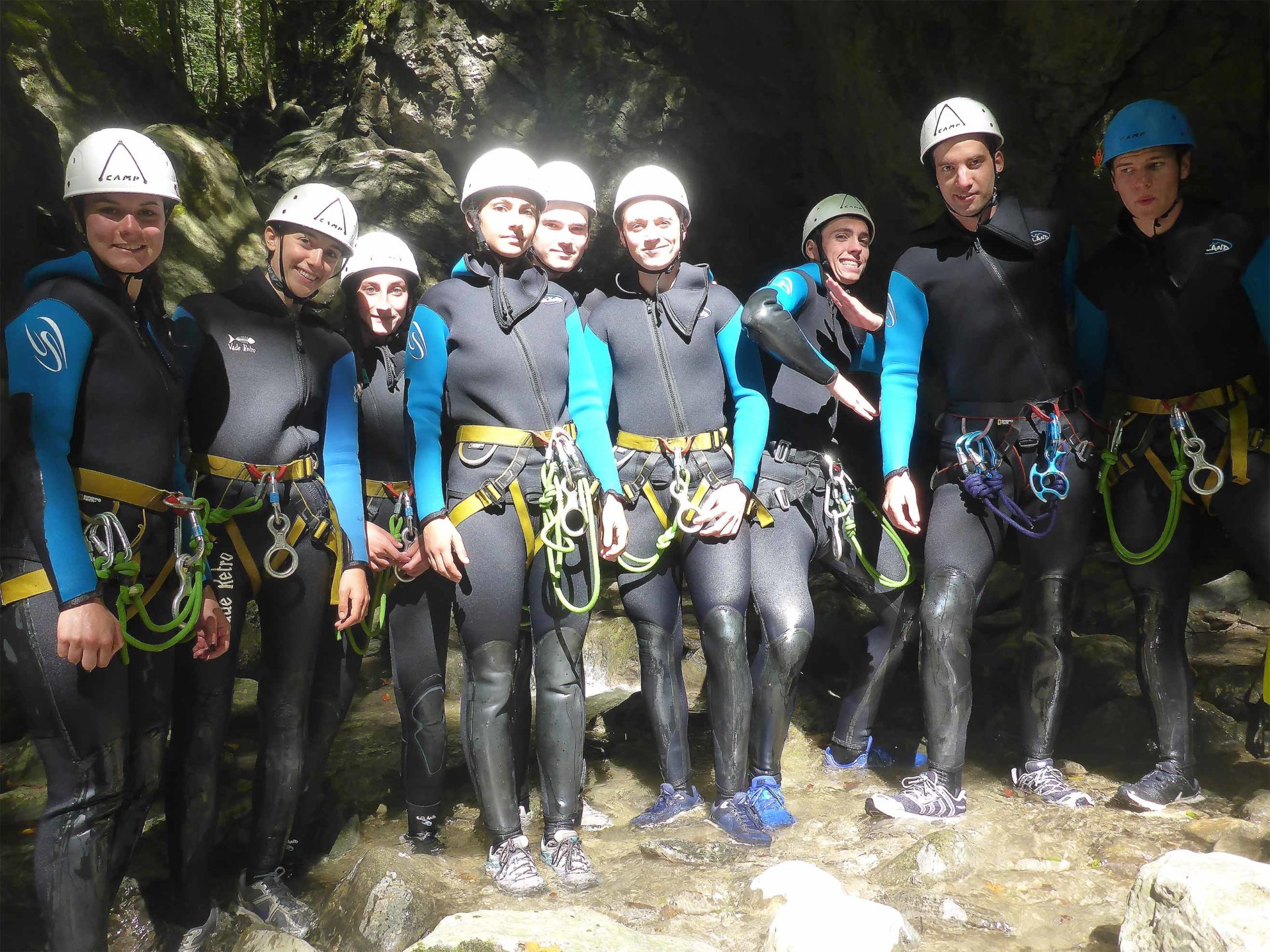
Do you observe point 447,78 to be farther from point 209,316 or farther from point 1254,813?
point 1254,813

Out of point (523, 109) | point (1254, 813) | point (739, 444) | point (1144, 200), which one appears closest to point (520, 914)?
point (739, 444)

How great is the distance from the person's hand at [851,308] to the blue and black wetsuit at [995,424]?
0.38m

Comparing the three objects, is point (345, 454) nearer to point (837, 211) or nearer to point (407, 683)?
point (407, 683)

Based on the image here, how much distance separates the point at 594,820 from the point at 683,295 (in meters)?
2.47

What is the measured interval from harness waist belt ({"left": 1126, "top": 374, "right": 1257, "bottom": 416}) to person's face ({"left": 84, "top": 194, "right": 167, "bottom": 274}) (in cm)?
387

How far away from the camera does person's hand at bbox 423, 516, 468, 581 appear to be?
351cm

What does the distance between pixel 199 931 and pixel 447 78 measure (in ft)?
22.5

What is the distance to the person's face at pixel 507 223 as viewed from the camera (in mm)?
3848

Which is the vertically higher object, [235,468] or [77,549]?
[235,468]

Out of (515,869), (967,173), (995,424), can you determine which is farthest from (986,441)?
(515,869)

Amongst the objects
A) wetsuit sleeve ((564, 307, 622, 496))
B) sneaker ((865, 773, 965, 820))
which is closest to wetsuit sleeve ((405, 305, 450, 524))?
wetsuit sleeve ((564, 307, 622, 496))

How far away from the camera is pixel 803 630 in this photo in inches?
163

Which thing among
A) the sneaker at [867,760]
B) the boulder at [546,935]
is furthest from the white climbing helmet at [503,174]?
the sneaker at [867,760]

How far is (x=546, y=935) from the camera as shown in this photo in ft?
8.98
